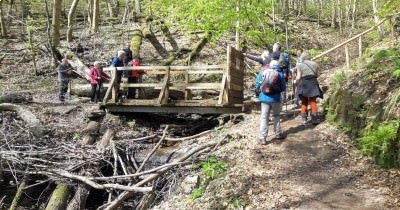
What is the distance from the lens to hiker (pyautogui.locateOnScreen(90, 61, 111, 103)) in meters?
14.9

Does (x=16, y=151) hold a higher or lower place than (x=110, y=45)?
lower

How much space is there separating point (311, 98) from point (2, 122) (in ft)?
27.9

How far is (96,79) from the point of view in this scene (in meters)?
15.1

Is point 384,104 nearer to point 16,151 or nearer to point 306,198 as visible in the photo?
point 306,198

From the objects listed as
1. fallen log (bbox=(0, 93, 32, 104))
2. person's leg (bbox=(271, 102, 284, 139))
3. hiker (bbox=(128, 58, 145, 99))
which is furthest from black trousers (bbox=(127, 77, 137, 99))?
person's leg (bbox=(271, 102, 284, 139))

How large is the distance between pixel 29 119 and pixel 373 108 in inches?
350

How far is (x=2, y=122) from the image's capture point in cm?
1142

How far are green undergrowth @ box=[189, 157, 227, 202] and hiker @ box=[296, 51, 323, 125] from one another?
122 inches

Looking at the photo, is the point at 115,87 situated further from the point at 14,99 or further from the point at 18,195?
the point at 18,195

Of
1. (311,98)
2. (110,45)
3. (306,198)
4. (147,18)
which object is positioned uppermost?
(147,18)

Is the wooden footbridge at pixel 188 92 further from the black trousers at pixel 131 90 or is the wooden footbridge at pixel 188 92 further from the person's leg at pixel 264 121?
the person's leg at pixel 264 121

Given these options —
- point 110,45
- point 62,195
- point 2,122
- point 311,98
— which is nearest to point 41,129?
point 2,122

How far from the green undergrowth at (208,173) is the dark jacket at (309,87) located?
3.13 meters

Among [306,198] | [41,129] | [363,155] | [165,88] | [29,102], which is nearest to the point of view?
[306,198]
